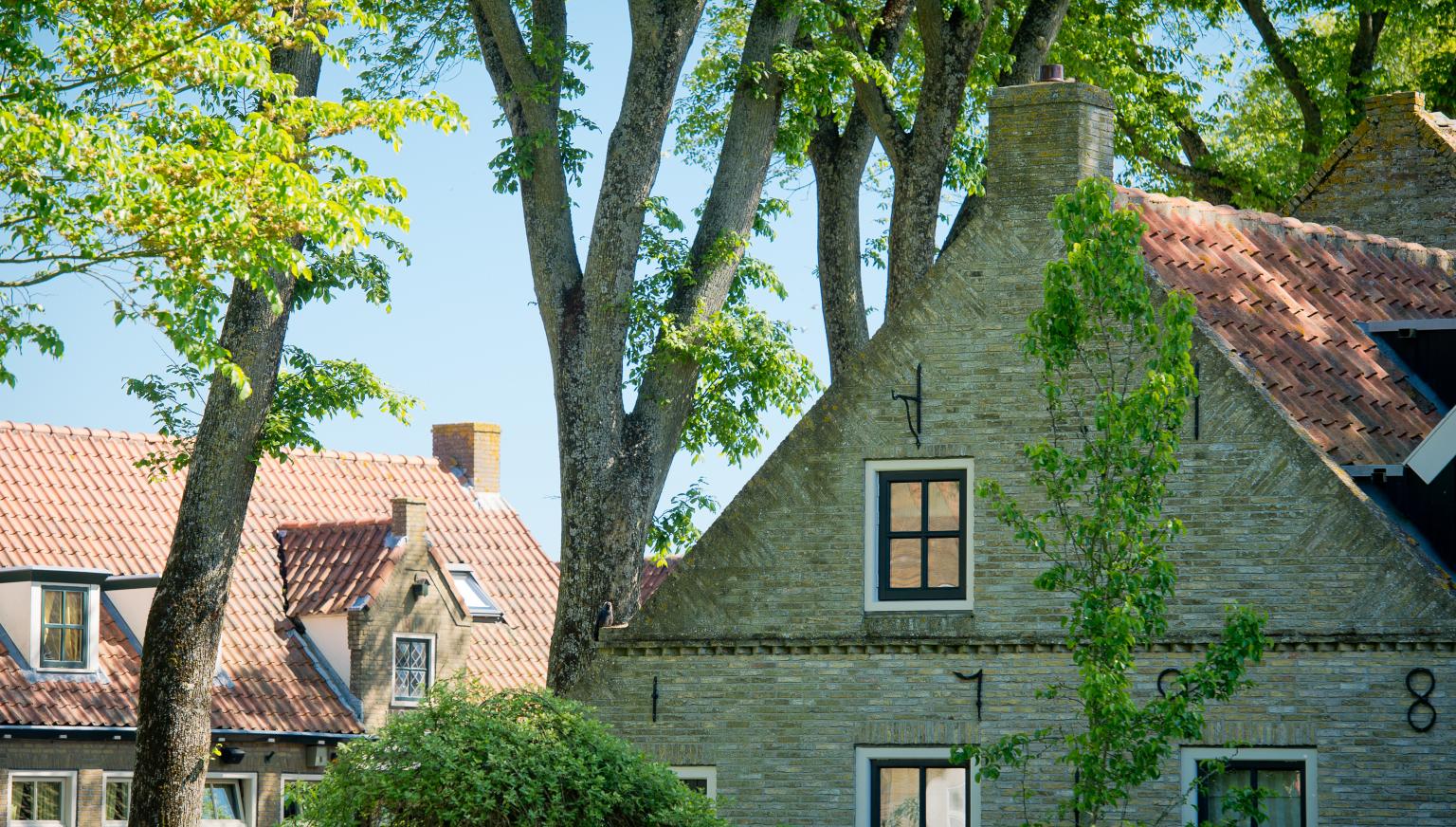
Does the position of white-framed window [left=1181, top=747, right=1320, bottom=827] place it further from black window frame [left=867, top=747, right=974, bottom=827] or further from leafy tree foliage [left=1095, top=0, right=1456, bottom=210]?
leafy tree foliage [left=1095, top=0, right=1456, bottom=210]

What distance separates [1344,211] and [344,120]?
1209cm

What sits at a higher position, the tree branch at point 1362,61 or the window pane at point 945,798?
the tree branch at point 1362,61

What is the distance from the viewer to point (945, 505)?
16.3m

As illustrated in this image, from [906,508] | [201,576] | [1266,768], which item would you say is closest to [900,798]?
[906,508]

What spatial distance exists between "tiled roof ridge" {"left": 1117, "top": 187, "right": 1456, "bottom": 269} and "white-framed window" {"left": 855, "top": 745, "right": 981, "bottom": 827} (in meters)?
5.49

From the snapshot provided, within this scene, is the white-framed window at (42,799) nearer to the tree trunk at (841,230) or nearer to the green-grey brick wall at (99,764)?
the green-grey brick wall at (99,764)

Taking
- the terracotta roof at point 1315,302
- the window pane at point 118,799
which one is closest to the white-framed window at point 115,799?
the window pane at point 118,799

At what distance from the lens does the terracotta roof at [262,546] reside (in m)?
26.5

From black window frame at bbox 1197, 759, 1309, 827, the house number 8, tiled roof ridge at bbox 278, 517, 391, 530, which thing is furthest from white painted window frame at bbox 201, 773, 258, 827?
the house number 8

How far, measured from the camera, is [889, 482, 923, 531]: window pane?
16.4 meters

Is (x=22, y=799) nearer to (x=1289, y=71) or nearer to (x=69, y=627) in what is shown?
(x=69, y=627)

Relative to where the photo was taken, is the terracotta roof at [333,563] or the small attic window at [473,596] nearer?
the terracotta roof at [333,563]

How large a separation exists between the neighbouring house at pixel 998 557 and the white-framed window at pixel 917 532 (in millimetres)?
23

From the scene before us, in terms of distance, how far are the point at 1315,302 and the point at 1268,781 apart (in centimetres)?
492
